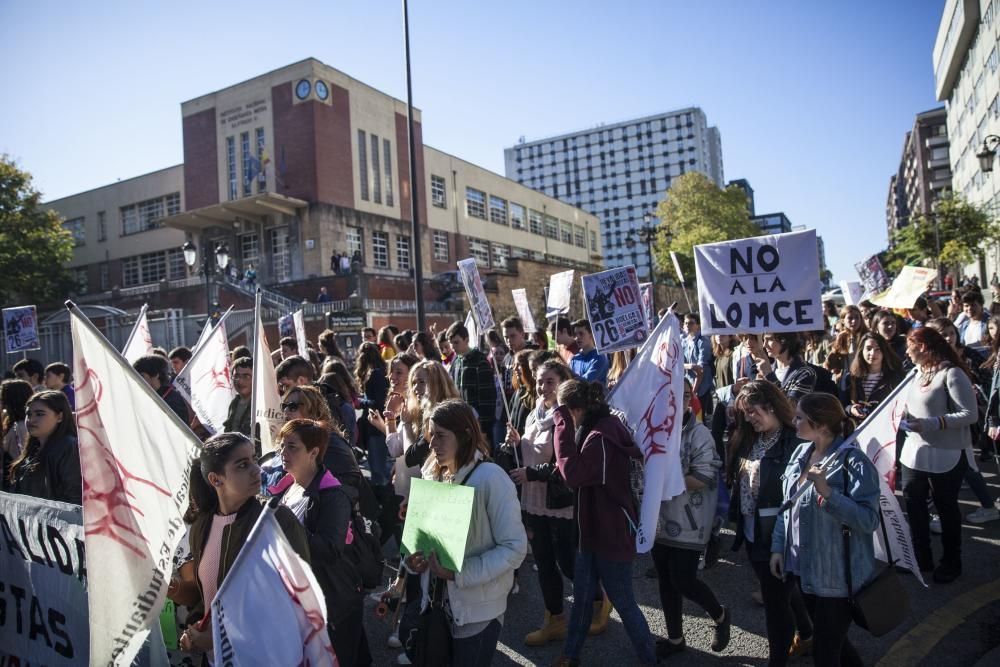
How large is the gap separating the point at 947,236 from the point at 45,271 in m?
46.6

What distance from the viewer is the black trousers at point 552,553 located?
4.46 m

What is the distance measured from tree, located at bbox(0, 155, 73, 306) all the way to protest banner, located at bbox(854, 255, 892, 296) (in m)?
40.4

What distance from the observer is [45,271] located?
38.9m

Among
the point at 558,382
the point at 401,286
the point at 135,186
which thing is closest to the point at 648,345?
the point at 558,382

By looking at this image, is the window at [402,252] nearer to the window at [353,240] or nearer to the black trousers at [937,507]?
the window at [353,240]

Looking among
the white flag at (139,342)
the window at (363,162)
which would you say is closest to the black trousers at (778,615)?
the white flag at (139,342)

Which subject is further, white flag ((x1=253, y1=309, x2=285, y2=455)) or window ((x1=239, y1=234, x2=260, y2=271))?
window ((x1=239, y1=234, x2=260, y2=271))

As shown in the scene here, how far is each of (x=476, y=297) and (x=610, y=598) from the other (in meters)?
5.31

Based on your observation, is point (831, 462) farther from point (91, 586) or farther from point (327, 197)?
point (327, 197)

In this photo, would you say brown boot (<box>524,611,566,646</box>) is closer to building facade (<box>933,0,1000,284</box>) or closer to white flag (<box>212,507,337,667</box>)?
white flag (<box>212,507,337,667</box>)

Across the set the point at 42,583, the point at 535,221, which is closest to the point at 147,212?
the point at 535,221

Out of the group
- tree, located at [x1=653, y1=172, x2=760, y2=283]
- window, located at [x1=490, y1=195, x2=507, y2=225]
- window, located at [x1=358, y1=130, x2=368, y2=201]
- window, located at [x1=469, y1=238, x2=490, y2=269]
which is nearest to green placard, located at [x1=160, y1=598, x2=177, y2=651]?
window, located at [x1=358, y1=130, x2=368, y2=201]

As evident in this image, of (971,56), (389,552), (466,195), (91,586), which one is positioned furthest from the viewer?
(466,195)

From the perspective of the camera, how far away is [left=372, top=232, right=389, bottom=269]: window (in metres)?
38.5
